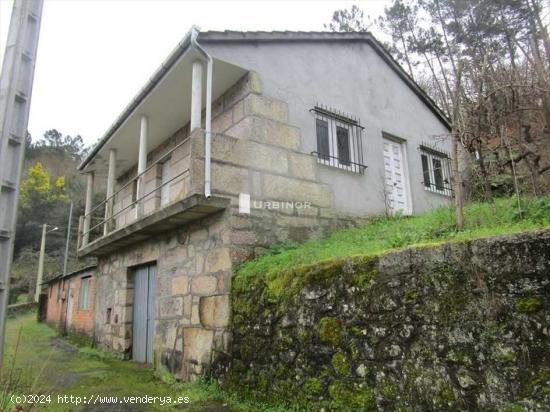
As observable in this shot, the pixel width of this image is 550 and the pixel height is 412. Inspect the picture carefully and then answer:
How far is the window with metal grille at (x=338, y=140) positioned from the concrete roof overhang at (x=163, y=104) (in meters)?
1.71

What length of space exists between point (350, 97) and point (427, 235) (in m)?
4.46

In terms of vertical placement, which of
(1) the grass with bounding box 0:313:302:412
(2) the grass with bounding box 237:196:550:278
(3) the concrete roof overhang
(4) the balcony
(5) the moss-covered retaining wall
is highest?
(3) the concrete roof overhang

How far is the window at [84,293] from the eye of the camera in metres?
11.9

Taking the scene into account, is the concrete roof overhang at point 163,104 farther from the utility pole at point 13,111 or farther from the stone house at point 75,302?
the stone house at point 75,302

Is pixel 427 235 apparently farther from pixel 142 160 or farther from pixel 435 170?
pixel 435 170

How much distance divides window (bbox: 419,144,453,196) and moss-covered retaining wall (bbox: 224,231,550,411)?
599 centimetres

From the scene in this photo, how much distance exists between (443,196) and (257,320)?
6.51 meters

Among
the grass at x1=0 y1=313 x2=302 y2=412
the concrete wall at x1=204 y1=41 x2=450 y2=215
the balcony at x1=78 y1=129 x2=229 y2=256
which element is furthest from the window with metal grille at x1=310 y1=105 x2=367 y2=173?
the grass at x1=0 y1=313 x2=302 y2=412

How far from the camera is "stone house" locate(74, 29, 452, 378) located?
18.1 ft

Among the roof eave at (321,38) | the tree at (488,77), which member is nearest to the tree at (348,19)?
the tree at (488,77)

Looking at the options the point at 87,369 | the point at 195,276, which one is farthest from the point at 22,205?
the point at 195,276

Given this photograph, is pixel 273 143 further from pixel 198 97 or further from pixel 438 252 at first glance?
pixel 438 252

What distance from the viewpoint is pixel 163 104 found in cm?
730

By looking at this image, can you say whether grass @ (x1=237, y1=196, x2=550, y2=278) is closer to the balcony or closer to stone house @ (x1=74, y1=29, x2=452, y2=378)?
stone house @ (x1=74, y1=29, x2=452, y2=378)
